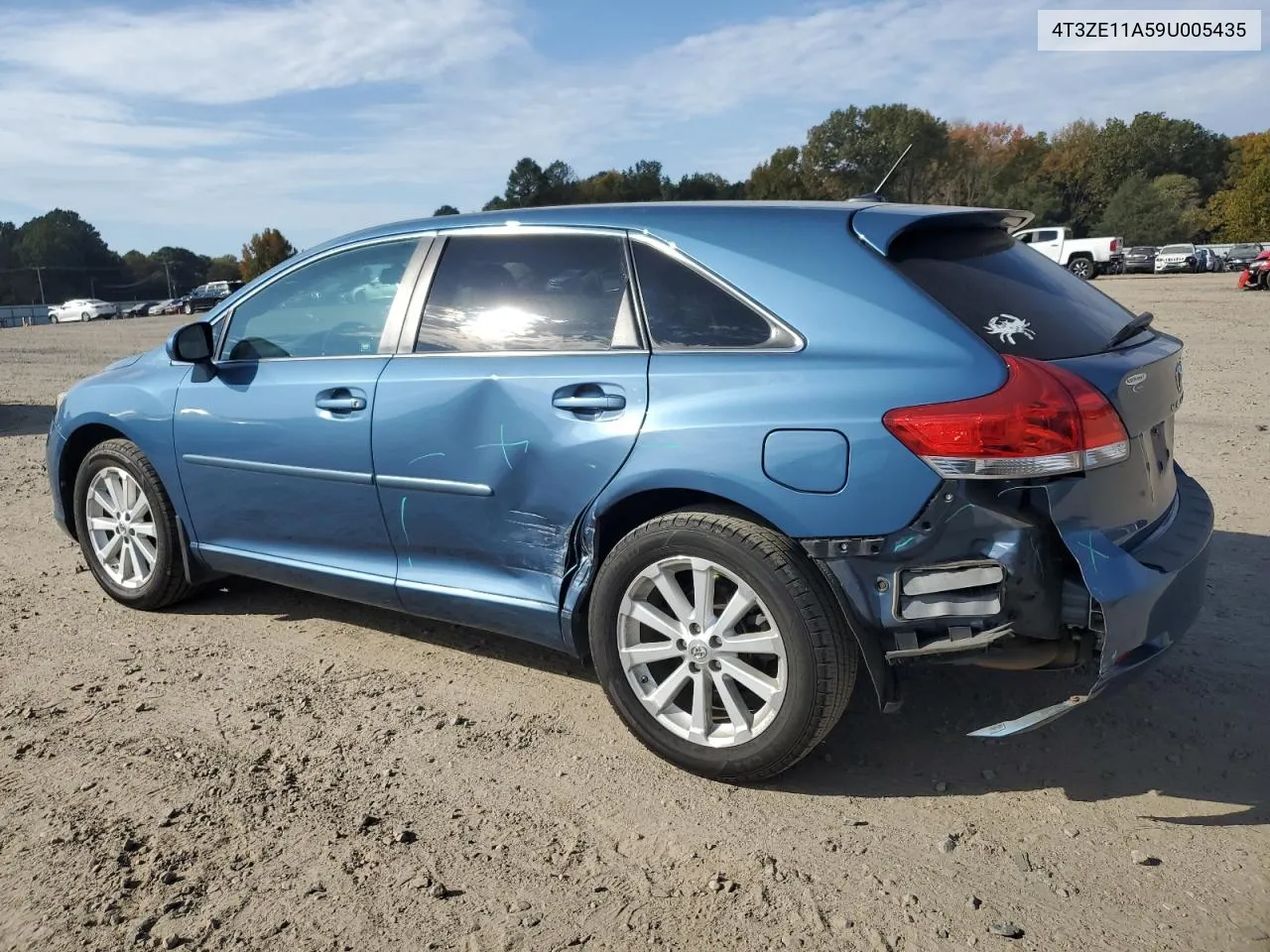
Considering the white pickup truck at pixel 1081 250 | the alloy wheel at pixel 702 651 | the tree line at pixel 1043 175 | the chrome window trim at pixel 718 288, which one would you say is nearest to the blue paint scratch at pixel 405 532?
the alloy wheel at pixel 702 651

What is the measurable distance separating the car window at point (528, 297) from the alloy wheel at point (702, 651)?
2.56 feet

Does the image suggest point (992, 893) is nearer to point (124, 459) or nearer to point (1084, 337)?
point (1084, 337)

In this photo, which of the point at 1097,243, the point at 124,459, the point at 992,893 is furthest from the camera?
the point at 1097,243

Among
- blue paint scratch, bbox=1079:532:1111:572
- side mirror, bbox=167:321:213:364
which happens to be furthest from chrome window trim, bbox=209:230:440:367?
blue paint scratch, bbox=1079:532:1111:572

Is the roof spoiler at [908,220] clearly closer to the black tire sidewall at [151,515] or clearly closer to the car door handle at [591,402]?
the car door handle at [591,402]

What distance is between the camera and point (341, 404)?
384 cm

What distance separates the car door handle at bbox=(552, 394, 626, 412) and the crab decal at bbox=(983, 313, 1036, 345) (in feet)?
3.54

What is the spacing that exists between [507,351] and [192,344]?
1.59 metres

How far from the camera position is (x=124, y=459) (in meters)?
4.62

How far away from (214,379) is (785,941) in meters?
3.22

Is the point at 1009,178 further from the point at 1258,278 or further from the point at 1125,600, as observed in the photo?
the point at 1125,600

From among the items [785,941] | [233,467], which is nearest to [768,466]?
[785,941]

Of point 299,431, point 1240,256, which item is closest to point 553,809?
point 299,431

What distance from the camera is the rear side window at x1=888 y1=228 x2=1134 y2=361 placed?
290 cm
